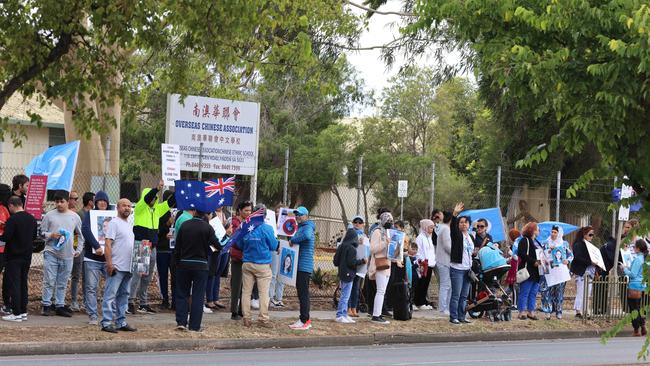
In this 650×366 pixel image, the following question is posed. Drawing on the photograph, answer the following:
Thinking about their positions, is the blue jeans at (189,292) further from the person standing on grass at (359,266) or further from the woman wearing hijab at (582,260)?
the woman wearing hijab at (582,260)

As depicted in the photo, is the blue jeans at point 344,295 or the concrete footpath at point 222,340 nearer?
the concrete footpath at point 222,340

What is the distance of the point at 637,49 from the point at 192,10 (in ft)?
28.3

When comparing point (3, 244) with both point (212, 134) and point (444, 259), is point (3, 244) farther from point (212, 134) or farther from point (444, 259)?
point (444, 259)

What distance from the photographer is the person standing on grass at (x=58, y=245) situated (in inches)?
596

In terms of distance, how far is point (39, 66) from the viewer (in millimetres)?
15141

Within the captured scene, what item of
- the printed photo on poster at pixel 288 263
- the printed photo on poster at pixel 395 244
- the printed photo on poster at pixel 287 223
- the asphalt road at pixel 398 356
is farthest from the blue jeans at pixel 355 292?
the asphalt road at pixel 398 356

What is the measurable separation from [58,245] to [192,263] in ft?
7.30

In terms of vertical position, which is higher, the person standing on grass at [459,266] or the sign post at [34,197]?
the sign post at [34,197]

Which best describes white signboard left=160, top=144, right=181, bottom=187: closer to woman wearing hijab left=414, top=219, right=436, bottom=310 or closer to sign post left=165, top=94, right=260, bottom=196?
sign post left=165, top=94, right=260, bottom=196

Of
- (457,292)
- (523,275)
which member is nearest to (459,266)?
(457,292)

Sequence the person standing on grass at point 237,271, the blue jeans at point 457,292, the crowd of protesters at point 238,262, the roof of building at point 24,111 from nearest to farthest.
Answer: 1. the crowd of protesters at point 238,262
2. the person standing on grass at point 237,271
3. the blue jeans at point 457,292
4. the roof of building at point 24,111

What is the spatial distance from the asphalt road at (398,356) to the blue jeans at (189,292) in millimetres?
860

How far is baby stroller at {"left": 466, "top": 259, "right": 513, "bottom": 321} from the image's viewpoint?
736 inches

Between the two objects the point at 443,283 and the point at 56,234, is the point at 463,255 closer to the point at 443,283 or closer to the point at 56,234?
the point at 443,283
